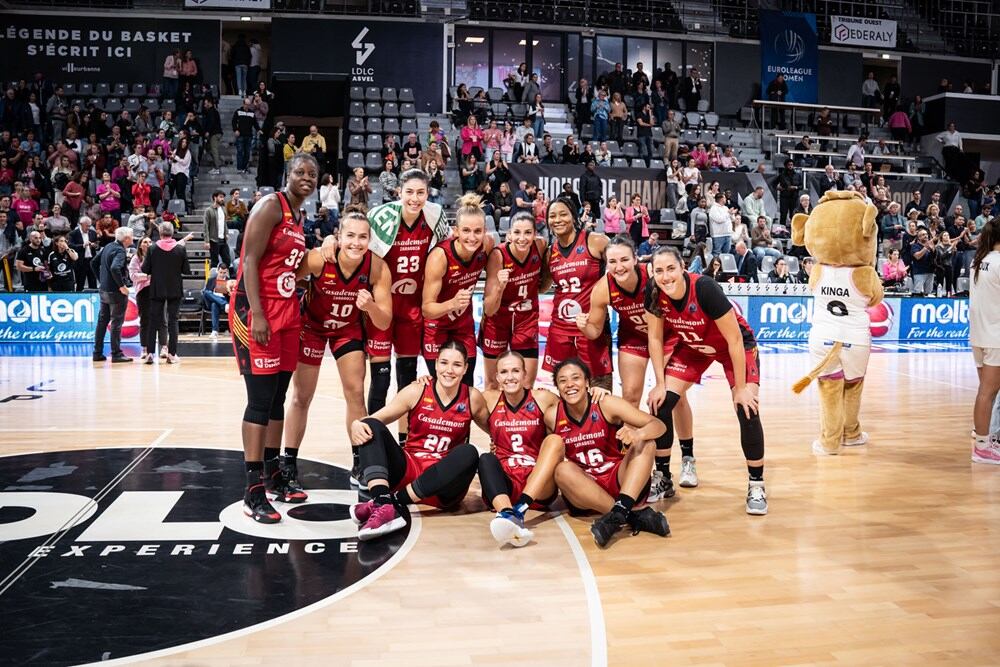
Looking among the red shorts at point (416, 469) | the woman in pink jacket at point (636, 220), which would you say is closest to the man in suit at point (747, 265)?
the woman in pink jacket at point (636, 220)

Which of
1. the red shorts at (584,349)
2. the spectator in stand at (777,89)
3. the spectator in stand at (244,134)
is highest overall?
the spectator in stand at (777,89)

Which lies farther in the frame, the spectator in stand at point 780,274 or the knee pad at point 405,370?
the spectator in stand at point 780,274

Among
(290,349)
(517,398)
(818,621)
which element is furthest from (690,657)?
(290,349)

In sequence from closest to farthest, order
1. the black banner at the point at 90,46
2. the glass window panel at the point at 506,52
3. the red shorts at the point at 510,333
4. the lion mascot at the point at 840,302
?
the red shorts at the point at 510,333
the lion mascot at the point at 840,302
the black banner at the point at 90,46
the glass window panel at the point at 506,52

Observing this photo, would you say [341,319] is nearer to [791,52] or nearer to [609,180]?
[609,180]

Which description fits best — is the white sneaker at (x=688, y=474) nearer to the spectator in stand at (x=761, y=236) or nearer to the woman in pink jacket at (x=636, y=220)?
the woman in pink jacket at (x=636, y=220)

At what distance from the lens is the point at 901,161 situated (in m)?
20.9

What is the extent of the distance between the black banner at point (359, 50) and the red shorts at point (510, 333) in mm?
16159

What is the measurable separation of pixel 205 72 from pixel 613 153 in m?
9.60

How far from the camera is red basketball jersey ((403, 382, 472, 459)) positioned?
493cm

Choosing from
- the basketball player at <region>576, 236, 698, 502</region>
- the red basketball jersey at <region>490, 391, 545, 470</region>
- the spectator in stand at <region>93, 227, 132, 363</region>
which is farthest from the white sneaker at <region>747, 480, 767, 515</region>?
the spectator in stand at <region>93, 227, 132, 363</region>

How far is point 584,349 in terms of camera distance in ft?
19.1

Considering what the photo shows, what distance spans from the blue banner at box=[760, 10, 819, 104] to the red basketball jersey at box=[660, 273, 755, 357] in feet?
60.5

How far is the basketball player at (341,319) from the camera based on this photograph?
17.1 ft
